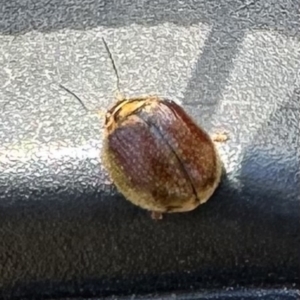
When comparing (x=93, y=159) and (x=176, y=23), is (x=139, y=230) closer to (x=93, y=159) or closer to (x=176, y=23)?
(x=93, y=159)

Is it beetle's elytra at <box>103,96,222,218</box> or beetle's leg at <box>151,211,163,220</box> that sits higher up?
beetle's elytra at <box>103,96,222,218</box>

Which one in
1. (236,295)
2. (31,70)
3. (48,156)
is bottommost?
(236,295)

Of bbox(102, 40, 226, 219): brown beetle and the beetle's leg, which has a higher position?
bbox(102, 40, 226, 219): brown beetle

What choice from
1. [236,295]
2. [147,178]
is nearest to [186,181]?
[147,178]

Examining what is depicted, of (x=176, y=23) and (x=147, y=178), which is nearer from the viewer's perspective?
(x=147, y=178)
